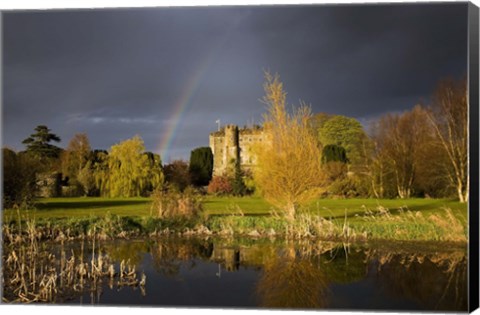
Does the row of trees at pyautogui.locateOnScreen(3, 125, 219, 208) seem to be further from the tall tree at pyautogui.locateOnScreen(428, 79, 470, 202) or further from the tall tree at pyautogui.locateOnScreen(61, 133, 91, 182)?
the tall tree at pyautogui.locateOnScreen(428, 79, 470, 202)

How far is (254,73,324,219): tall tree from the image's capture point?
1249cm

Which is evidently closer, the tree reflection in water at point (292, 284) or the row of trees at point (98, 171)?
the tree reflection in water at point (292, 284)

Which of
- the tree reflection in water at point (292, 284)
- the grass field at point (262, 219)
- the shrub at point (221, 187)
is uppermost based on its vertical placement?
the shrub at point (221, 187)

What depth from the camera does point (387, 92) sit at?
10.9 m

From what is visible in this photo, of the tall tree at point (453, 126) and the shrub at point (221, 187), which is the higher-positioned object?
the tall tree at point (453, 126)

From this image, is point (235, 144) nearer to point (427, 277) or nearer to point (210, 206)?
point (210, 206)

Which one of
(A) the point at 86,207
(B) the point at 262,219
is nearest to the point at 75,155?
(A) the point at 86,207

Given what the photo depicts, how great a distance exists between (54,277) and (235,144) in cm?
729

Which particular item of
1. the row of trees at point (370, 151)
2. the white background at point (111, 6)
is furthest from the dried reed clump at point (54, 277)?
the row of trees at point (370, 151)

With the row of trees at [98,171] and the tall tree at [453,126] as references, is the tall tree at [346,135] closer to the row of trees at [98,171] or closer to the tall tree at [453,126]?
the row of trees at [98,171]

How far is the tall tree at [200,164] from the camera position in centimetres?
1535

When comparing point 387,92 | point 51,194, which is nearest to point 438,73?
point 387,92

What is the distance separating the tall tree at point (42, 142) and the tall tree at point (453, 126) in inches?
287

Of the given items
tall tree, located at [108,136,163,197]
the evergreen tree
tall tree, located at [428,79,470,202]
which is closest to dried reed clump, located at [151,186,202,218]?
tall tree, located at [108,136,163,197]
